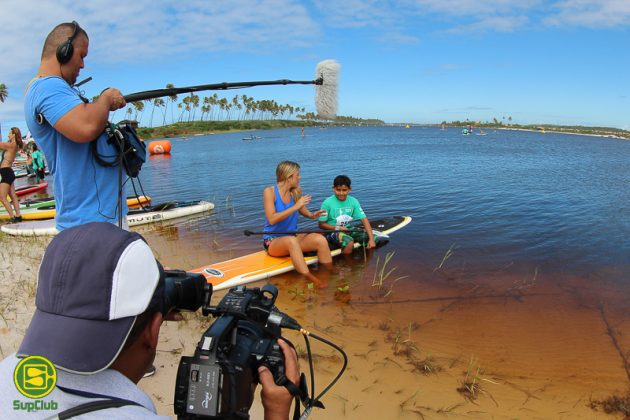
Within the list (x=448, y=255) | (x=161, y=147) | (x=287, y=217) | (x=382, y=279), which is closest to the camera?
(x=382, y=279)

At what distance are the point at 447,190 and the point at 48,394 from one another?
17.7m

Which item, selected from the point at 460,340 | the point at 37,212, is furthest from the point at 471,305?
the point at 37,212

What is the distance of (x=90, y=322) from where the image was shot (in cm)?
116

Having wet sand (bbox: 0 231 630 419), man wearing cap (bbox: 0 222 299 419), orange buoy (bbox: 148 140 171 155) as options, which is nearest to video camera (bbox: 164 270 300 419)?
man wearing cap (bbox: 0 222 299 419)

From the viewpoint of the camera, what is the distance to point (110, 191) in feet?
10.3

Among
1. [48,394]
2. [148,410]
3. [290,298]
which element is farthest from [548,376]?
[48,394]

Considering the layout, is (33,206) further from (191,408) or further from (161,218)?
(191,408)

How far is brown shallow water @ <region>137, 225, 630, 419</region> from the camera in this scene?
3.68 meters

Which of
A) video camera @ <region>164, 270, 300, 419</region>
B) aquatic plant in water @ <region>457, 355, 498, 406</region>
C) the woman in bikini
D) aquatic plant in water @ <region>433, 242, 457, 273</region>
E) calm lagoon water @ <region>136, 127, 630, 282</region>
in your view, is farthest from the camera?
calm lagoon water @ <region>136, 127, 630, 282</region>

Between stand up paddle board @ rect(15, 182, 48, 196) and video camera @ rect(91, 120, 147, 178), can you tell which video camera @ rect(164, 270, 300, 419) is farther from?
stand up paddle board @ rect(15, 182, 48, 196)

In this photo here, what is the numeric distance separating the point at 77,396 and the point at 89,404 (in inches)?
2.3

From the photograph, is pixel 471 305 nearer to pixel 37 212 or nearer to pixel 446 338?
pixel 446 338

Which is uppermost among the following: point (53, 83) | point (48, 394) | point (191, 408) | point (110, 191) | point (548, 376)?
point (53, 83)

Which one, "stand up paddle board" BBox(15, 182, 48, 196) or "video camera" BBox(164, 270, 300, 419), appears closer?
"video camera" BBox(164, 270, 300, 419)
